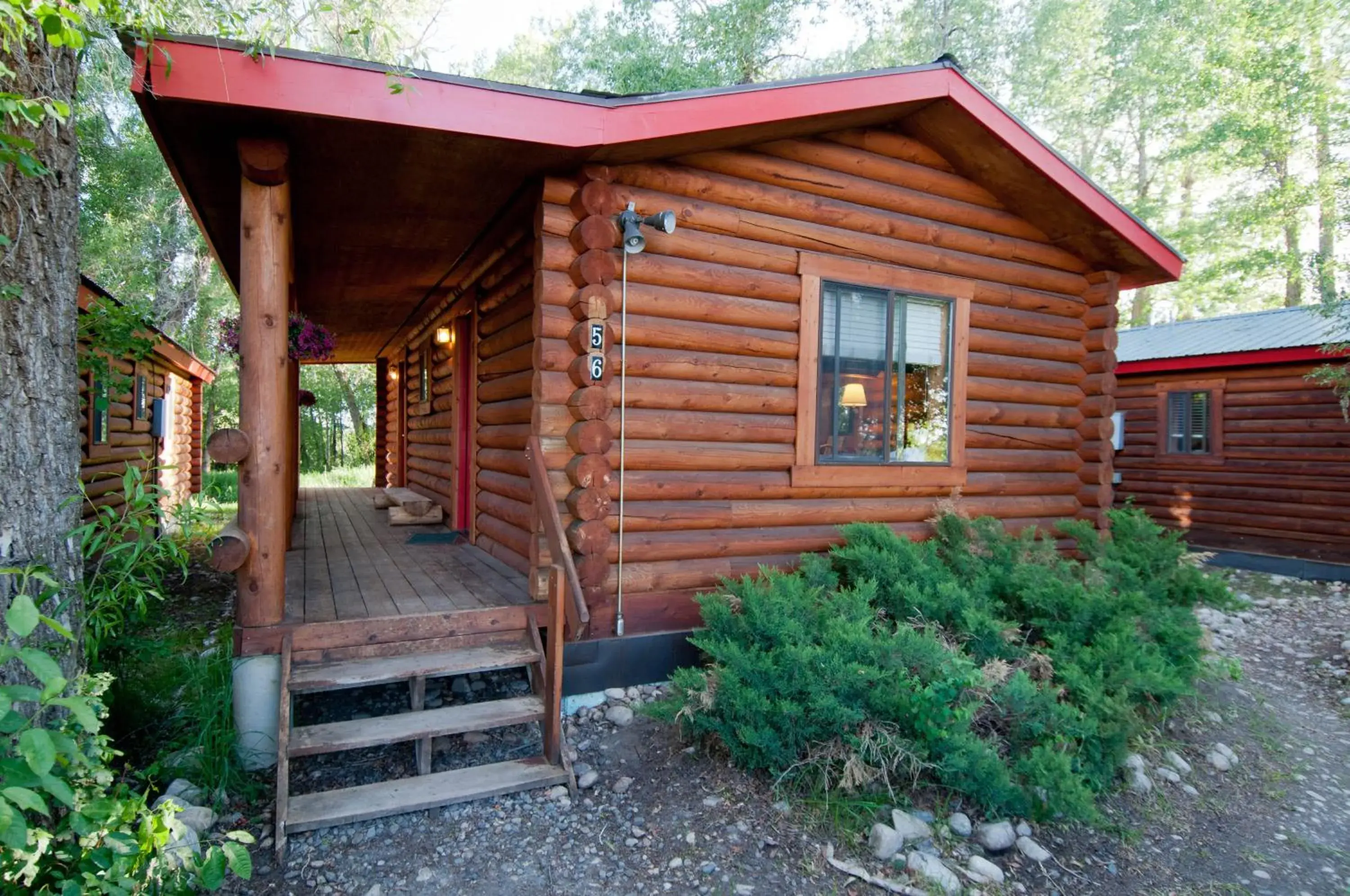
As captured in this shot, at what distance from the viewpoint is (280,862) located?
2938mm

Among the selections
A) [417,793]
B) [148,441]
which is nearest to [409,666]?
[417,793]

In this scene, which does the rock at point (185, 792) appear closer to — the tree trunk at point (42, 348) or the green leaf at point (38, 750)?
the tree trunk at point (42, 348)

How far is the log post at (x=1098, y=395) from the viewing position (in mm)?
6703

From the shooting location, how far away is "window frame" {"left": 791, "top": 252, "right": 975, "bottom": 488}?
526cm

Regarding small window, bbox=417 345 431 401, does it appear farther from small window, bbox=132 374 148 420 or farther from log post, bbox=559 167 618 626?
log post, bbox=559 167 618 626

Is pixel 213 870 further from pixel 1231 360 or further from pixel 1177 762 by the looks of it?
pixel 1231 360

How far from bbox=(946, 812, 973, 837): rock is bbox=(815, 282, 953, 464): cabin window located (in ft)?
8.43

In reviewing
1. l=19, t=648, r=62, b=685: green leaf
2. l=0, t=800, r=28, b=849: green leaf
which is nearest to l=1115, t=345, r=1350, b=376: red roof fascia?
l=19, t=648, r=62, b=685: green leaf

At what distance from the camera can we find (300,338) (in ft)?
20.5

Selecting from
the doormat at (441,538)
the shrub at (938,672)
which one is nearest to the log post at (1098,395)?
the shrub at (938,672)

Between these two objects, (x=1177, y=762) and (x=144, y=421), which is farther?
(x=144, y=421)

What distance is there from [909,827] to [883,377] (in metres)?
3.31

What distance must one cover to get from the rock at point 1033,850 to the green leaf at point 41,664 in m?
3.56

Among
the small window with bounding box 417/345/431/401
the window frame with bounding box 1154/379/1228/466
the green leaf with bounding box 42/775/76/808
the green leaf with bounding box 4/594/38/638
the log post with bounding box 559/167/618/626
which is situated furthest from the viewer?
the window frame with bounding box 1154/379/1228/466
